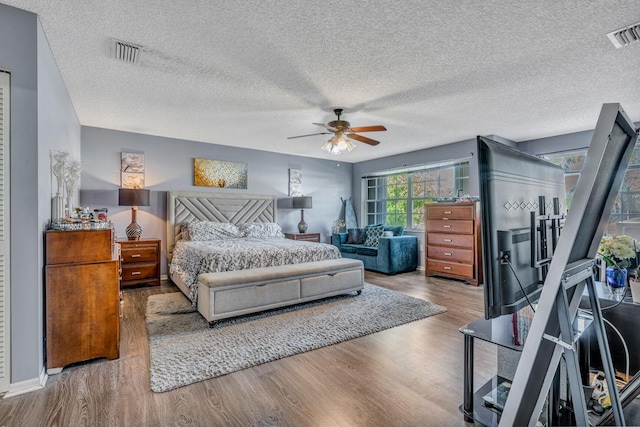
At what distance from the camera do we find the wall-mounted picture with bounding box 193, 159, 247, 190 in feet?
18.0

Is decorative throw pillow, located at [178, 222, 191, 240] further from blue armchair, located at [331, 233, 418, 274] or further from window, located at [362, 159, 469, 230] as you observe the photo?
window, located at [362, 159, 469, 230]

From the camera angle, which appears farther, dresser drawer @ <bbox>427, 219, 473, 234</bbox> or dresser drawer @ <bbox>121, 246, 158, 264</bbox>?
dresser drawer @ <bbox>427, 219, 473, 234</bbox>

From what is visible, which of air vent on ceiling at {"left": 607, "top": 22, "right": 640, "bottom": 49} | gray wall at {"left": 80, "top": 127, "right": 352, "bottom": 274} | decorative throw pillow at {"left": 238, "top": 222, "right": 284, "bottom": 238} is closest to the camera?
air vent on ceiling at {"left": 607, "top": 22, "right": 640, "bottom": 49}

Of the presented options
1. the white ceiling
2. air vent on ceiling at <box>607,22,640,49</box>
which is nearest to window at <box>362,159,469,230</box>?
the white ceiling

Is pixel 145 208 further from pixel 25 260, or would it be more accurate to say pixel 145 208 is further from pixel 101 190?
pixel 25 260

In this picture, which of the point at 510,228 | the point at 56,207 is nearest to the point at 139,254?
the point at 56,207

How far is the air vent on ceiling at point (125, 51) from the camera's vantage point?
2.37 m

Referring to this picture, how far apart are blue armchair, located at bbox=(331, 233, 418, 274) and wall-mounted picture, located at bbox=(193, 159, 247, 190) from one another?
8.40 ft

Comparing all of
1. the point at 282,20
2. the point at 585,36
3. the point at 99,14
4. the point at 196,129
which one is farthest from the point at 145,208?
the point at 585,36

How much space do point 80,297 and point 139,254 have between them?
247 cm

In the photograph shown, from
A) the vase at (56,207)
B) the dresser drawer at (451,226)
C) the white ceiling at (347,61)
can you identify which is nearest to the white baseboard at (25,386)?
the vase at (56,207)

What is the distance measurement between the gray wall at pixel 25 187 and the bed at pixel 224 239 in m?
1.52

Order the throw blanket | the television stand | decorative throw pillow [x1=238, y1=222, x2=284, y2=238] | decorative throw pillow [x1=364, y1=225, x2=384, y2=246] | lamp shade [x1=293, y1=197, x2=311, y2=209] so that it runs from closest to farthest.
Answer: the television stand, the throw blanket, decorative throw pillow [x1=238, y1=222, x2=284, y2=238], decorative throw pillow [x1=364, y1=225, x2=384, y2=246], lamp shade [x1=293, y1=197, x2=311, y2=209]

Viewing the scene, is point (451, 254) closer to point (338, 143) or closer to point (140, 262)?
A: point (338, 143)
